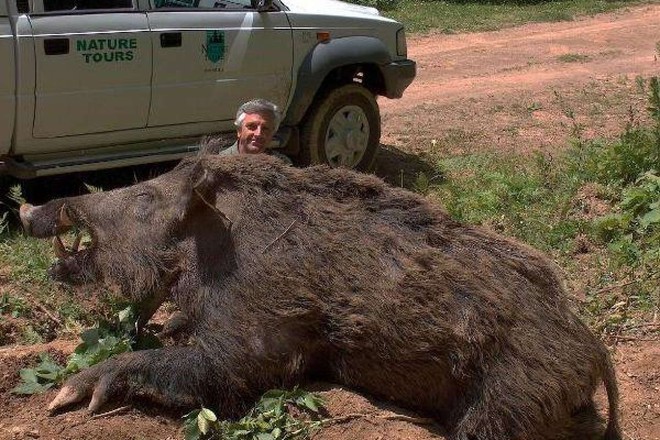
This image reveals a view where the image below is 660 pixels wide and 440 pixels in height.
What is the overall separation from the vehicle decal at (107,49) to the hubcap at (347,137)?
86.4 inches

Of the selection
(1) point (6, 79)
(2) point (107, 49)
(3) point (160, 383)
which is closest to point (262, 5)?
(2) point (107, 49)

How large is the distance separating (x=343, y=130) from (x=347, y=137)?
0.07 metres

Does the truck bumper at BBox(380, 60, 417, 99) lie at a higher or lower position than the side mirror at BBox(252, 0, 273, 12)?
lower

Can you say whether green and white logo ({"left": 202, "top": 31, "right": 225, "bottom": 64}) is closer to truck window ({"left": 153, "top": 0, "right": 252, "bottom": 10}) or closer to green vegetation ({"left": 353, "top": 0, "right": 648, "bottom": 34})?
truck window ({"left": 153, "top": 0, "right": 252, "bottom": 10})

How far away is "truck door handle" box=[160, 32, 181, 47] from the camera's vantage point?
24.2 ft

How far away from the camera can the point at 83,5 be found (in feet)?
23.5

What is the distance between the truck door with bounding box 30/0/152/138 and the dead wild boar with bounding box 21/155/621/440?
272cm

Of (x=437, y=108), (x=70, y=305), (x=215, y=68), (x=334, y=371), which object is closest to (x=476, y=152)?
(x=437, y=108)

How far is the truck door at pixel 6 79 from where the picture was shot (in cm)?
655

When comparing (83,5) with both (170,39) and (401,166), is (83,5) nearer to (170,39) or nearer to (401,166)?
(170,39)

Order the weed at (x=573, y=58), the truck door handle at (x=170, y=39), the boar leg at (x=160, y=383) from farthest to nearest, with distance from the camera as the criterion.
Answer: the weed at (x=573, y=58)
the truck door handle at (x=170, y=39)
the boar leg at (x=160, y=383)

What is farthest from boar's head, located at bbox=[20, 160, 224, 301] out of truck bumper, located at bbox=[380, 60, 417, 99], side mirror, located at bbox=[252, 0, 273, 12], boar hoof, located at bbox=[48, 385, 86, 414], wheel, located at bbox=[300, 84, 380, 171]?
truck bumper, located at bbox=[380, 60, 417, 99]

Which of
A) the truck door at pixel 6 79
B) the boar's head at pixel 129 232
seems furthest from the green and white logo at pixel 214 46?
the boar's head at pixel 129 232

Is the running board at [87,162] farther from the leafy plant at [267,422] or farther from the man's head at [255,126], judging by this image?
the leafy plant at [267,422]
